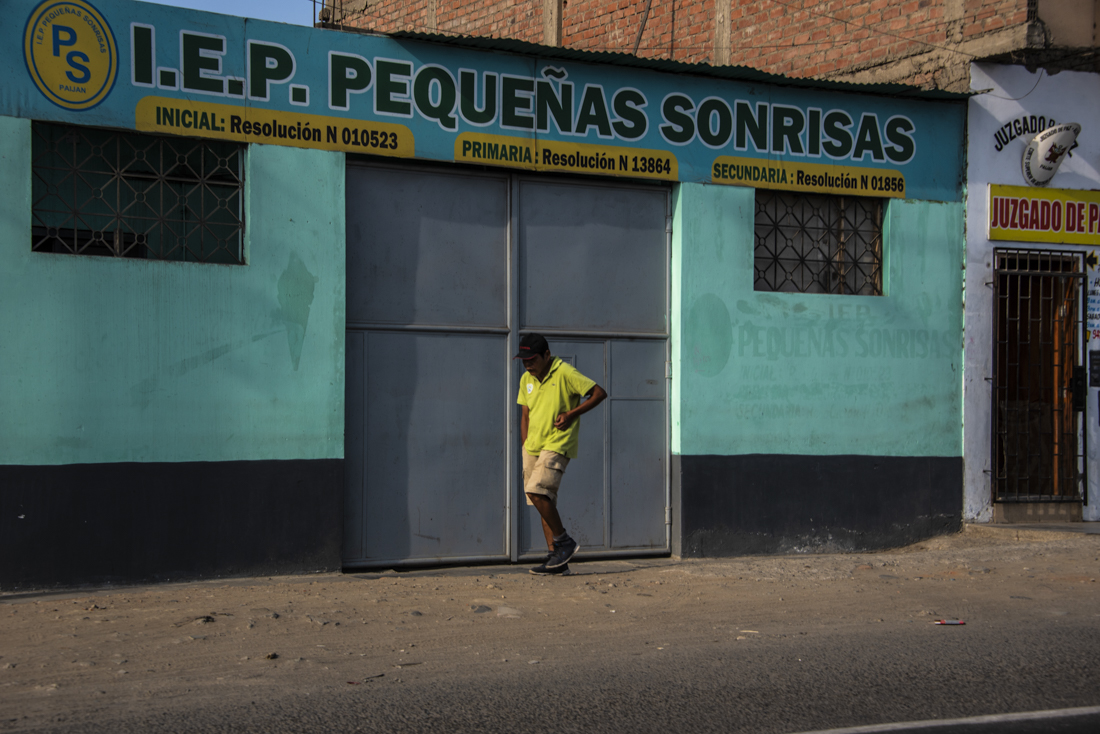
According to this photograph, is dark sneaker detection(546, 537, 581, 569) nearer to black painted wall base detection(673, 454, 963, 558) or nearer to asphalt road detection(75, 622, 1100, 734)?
black painted wall base detection(673, 454, 963, 558)

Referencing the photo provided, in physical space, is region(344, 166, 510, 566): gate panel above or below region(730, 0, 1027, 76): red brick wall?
below

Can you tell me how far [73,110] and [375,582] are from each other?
381 cm

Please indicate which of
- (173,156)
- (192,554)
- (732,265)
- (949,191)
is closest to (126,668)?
(192,554)

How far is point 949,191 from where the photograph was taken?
31.7 ft

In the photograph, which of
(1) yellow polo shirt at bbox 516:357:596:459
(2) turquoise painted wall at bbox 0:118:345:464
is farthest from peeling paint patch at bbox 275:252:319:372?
(1) yellow polo shirt at bbox 516:357:596:459

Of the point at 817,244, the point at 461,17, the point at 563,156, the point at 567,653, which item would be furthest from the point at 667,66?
the point at 461,17

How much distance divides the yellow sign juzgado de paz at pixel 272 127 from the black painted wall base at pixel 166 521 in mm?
2346

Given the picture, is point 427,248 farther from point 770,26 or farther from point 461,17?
point 461,17

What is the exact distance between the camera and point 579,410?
7.19 metres

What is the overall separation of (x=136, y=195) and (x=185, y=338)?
41.2 inches

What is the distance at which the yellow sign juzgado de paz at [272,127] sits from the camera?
7113 mm

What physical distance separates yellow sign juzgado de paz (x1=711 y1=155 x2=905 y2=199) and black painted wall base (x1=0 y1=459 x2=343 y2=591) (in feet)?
13.8

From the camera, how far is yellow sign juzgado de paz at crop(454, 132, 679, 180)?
26.6ft

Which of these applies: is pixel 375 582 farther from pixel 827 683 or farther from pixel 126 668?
pixel 827 683
